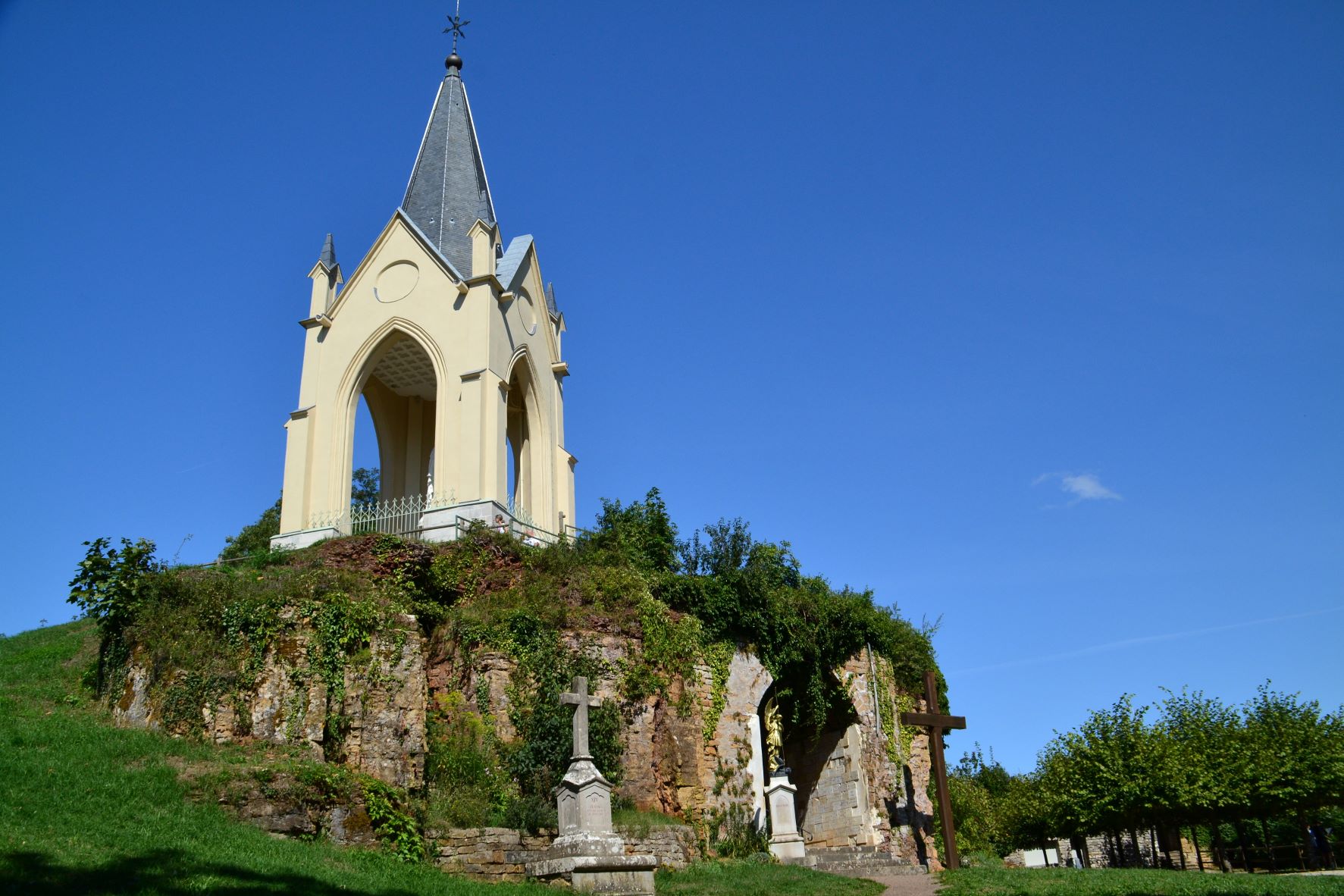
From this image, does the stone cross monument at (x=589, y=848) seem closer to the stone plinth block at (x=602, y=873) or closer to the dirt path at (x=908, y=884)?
the stone plinth block at (x=602, y=873)

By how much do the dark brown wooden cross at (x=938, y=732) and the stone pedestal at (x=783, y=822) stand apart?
117 inches

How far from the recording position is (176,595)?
16.8 meters

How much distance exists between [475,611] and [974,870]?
9553 millimetres

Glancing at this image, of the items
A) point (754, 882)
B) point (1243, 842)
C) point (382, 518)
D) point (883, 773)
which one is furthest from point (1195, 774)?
point (382, 518)

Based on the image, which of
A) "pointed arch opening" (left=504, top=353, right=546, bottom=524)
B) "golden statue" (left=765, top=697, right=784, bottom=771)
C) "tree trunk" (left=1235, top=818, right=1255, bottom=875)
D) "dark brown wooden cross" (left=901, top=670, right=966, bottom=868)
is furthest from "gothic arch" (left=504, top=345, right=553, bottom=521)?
"tree trunk" (left=1235, top=818, right=1255, bottom=875)

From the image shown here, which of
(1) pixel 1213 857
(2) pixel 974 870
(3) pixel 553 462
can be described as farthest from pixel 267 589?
(1) pixel 1213 857

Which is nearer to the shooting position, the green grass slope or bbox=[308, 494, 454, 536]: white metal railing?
the green grass slope

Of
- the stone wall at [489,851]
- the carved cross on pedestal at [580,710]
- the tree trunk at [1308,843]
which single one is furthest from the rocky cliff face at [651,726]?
the tree trunk at [1308,843]

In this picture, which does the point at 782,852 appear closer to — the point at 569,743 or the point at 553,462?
the point at 569,743

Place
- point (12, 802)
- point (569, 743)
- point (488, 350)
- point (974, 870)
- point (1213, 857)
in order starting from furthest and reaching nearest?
point (1213, 857) < point (488, 350) < point (974, 870) < point (569, 743) < point (12, 802)

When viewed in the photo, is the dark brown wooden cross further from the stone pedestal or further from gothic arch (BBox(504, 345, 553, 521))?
gothic arch (BBox(504, 345, 553, 521))

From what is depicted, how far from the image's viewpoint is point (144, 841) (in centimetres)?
1097

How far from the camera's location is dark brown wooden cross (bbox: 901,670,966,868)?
66.9 ft

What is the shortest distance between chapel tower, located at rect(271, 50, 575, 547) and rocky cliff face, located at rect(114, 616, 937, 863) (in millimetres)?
4267
